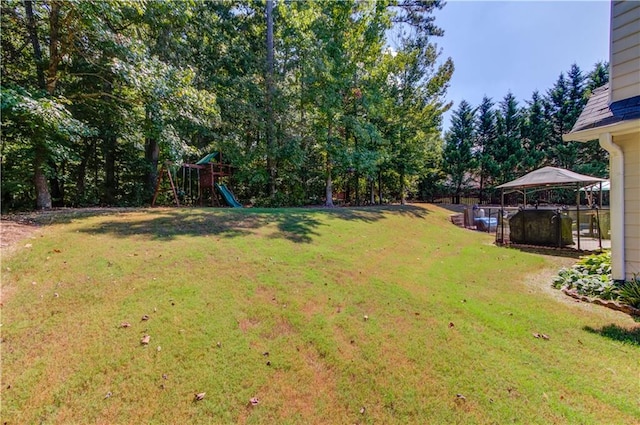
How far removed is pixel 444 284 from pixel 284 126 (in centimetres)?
1150

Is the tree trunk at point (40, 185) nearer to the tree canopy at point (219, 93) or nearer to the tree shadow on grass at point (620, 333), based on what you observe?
the tree canopy at point (219, 93)

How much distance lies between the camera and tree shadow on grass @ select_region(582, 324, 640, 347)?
3.41 meters

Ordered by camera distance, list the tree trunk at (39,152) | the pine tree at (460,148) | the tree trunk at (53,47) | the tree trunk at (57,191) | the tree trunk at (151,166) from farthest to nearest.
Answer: the pine tree at (460,148) < the tree trunk at (151,166) < the tree trunk at (57,191) < the tree trunk at (39,152) < the tree trunk at (53,47)

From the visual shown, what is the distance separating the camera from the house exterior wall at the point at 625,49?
4523mm

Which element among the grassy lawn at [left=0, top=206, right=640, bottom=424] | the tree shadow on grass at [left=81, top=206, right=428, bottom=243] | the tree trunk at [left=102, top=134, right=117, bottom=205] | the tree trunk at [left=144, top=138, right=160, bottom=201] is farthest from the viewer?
the tree trunk at [left=144, top=138, right=160, bottom=201]

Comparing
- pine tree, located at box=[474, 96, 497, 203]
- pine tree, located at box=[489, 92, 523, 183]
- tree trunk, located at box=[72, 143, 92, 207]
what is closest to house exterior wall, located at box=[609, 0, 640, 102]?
tree trunk, located at box=[72, 143, 92, 207]

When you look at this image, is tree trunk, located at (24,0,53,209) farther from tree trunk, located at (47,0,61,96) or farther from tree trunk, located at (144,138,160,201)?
tree trunk, located at (144,138,160,201)

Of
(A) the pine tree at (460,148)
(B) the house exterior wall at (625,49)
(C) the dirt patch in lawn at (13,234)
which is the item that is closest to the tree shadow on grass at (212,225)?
(C) the dirt patch in lawn at (13,234)

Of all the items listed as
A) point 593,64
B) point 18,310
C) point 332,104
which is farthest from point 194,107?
point 593,64

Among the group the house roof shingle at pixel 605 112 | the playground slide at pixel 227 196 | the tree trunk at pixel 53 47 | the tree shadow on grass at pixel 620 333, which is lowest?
the tree shadow on grass at pixel 620 333

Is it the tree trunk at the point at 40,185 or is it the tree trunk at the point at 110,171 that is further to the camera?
the tree trunk at the point at 110,171

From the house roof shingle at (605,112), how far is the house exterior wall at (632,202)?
0.37m

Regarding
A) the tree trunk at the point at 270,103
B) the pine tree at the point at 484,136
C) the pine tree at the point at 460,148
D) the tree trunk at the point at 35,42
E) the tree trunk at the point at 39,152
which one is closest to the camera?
the tree trunk at the point at 39,152

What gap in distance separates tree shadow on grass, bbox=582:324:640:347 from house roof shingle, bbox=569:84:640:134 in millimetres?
3083
